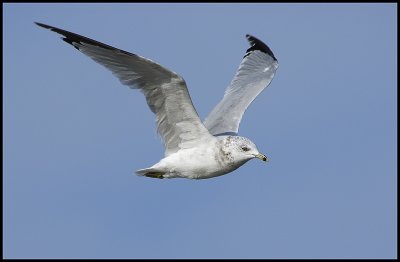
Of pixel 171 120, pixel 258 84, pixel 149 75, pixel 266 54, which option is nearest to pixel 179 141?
pixel 171 120

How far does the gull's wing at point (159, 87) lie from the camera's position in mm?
8523

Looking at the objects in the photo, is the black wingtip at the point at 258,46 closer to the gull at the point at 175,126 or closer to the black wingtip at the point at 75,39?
the gull at the point at 175,126

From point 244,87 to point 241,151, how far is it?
7.76 ft

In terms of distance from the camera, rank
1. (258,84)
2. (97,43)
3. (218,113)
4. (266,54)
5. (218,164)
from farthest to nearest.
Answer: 1. (266,54)
2. (258,84)
3. (218,113)
4. (218,164)
5. (97,43)

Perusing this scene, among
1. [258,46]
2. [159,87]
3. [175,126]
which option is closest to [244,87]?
[258,46]

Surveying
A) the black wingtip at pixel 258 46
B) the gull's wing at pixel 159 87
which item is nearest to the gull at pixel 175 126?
the gull's wing at pixel 159 87

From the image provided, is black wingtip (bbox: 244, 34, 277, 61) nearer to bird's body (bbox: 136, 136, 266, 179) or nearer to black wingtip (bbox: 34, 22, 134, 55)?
bird's body (bbox: 136, 136, 266, 179)

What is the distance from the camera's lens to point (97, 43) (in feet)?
27.9

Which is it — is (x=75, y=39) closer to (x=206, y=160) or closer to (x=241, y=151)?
(x=206, y=160)

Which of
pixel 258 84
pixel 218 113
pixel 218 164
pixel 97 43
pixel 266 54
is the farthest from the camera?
pixel 266 54

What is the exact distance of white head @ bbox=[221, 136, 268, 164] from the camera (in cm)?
909

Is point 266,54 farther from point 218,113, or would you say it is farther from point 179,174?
point 179,174

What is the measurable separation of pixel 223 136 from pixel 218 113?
4.11 ft

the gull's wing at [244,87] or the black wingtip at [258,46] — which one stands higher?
the black wingtip at [258,46]
